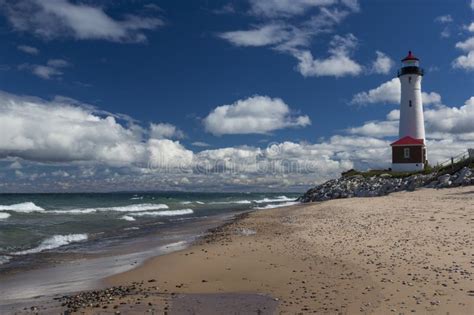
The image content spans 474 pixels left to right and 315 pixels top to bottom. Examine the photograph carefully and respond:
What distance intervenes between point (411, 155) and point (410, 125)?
4084 mm

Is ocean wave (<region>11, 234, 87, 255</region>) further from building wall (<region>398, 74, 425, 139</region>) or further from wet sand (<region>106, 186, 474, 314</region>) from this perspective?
building wall (<region>398, 74, 425, 139</region>)

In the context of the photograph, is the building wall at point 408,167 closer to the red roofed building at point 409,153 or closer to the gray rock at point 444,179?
the red roofed building at point 409,153

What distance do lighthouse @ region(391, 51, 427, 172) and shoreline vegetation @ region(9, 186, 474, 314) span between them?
1263 inches

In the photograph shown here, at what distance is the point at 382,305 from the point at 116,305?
15.5 feet

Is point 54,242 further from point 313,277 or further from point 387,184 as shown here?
point 387,184

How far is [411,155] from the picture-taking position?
45844 mm

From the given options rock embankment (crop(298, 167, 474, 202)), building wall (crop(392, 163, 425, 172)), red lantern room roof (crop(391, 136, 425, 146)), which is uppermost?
red lantern room roof (crop(391, 136, 425, 146))

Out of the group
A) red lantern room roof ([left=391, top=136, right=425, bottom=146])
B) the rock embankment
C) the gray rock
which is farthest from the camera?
red lantern room roof ([left=391, top=136, right=425, bottom=146])

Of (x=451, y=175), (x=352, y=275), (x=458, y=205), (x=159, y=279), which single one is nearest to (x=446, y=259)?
(x=352, y=275)

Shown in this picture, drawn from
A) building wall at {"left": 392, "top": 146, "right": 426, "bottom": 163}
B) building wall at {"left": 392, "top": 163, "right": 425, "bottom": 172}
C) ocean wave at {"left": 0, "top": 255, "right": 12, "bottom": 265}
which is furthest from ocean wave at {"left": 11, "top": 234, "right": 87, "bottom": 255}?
building wall at {"left": 392, "top": 163, "right": 425, "bottom": 172}

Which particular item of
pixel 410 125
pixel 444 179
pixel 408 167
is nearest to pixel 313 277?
pixel 444 179

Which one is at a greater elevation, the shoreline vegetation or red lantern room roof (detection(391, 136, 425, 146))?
red lantern room roof (detection(391, 136, 425, 146))

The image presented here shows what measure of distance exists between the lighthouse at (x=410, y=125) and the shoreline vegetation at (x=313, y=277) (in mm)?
32083

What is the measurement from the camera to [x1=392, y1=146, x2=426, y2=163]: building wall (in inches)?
1794
